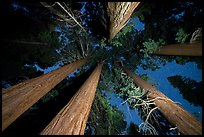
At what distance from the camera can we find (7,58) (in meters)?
8.11

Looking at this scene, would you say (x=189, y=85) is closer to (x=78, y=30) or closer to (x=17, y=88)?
(x=78, y=30)

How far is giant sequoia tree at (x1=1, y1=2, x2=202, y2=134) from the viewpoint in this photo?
18.5ft

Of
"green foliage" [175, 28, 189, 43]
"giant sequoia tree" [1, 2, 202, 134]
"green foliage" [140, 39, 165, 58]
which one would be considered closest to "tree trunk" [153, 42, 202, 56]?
"giant sequoia tree" [1, 2, 202, 134]

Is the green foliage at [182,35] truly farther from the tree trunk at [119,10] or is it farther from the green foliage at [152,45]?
the tree trunk at [119,10]

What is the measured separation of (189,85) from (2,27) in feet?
25.2

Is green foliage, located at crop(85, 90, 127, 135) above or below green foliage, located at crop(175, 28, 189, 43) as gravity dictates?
below

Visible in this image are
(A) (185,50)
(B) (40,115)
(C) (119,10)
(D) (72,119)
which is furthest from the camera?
(B) (40,115)

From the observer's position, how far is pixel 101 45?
9102mm

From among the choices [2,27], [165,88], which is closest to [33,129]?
[2,27]

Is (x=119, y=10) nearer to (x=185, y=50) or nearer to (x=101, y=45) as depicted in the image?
(x=185, y=50)

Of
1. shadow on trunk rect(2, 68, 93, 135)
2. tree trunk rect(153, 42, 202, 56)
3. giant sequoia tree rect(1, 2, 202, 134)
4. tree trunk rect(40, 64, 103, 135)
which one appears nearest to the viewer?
tree trunk rect(40, 64, 103, 135)

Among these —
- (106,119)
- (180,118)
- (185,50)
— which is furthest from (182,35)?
(106,119)

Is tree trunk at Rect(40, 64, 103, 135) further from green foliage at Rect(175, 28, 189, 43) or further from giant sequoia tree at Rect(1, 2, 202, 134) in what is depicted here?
green foliage at Rect(175, 28, 189, 43)

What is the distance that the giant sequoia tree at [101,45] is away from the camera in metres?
5.63
